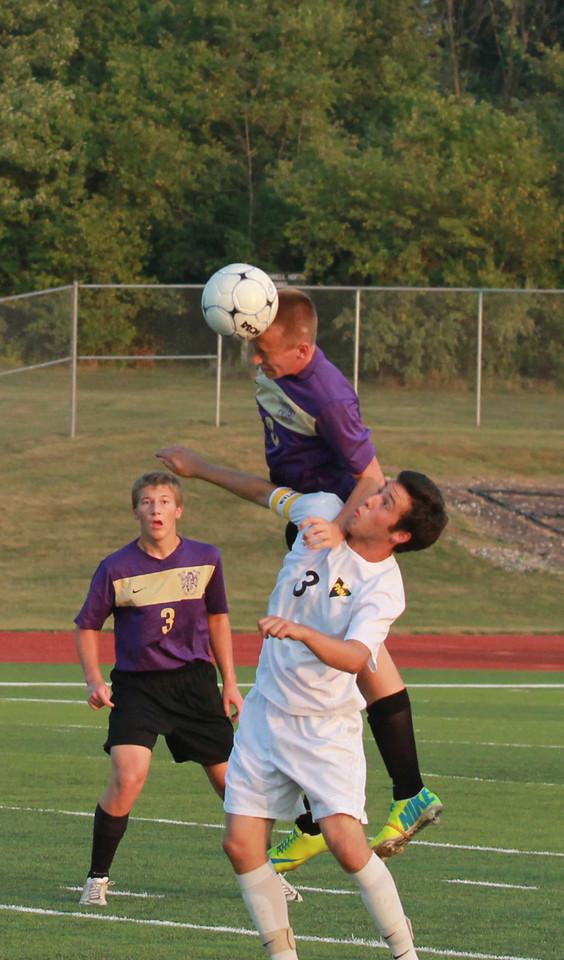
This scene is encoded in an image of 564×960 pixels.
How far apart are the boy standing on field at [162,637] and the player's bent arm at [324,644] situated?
2.30 m

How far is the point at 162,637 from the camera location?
7684 mm

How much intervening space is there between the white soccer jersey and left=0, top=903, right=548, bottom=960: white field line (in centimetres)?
111

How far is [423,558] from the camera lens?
88.3ft

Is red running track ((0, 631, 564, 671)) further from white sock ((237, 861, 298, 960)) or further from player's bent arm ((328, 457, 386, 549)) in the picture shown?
white sock ((237, 861, 298, 960))

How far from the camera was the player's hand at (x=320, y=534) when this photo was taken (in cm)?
561

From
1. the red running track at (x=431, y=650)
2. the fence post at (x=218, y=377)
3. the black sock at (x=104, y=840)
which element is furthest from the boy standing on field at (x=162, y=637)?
the fence post at (x=218, y=377)

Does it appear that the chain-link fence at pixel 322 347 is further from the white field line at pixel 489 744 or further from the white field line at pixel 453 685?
the white field line at pixel 489 744

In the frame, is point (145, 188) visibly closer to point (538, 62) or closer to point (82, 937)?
point (538, 62)

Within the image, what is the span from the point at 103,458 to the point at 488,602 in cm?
791

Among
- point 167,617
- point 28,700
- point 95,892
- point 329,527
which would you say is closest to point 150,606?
point 167,617

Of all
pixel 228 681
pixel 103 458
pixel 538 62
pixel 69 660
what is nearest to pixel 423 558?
pixel 103 458

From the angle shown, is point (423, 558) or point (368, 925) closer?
point (368, 925)

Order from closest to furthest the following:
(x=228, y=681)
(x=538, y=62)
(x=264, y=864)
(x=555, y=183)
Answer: (x=264, y=864)
(x=228, y=681)
(x=555, y=183)
(x=538, y=62)

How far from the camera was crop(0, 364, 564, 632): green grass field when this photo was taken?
2497 cm
